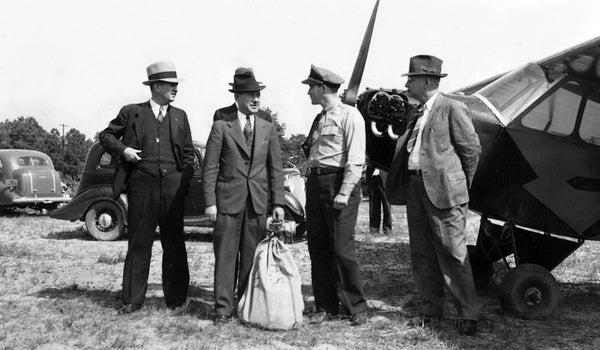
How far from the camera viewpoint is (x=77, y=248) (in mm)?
10391

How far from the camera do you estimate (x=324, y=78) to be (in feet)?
16.6

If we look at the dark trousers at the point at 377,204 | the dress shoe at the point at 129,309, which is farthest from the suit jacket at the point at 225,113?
the dark trousers at the point at 377,204

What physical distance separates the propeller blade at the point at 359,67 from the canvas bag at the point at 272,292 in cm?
177

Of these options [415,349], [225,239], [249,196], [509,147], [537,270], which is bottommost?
[415,349]

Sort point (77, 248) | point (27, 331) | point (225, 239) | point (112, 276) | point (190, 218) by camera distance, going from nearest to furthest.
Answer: point (27, 331) → point (225, 239) → point (112, 276) → point (77, 248) → point (190, 218)

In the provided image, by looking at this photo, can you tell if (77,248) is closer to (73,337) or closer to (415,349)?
(73,337)

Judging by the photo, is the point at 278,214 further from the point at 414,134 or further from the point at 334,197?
Answer: the point at 414,134

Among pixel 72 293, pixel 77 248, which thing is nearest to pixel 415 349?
pixel 72 293

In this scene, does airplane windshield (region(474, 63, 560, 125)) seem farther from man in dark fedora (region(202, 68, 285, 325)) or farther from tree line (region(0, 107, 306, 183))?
tree line (region(0, 107, 306, 183))

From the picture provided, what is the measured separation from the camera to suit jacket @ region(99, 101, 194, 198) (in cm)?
523

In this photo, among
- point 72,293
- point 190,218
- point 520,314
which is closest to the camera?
point 520,314

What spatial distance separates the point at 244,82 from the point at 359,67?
164 centimetres

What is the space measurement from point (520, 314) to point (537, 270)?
1.38 feet

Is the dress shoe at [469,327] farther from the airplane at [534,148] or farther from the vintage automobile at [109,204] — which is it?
the vintage automobile at [109,204]
